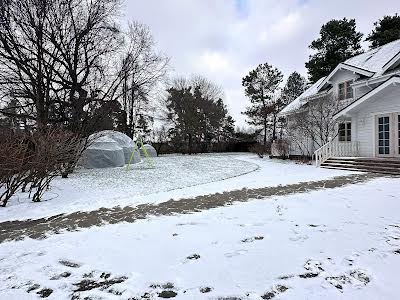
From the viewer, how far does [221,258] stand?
118 inches

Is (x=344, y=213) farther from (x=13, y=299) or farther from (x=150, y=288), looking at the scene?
(x=13, y=299)

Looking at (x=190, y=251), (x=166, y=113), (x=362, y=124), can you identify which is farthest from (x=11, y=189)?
(x=166, y=113)

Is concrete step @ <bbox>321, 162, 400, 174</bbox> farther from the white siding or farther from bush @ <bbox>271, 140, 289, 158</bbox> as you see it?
bush @ <bbox>271, 140, 289, 158</bbox>

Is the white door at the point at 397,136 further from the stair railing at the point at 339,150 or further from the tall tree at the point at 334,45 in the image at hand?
the tall tree at the point at 334,45

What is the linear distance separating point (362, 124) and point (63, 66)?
1769 cm

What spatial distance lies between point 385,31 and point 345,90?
1463cm

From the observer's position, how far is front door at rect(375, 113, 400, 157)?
11.5 metres

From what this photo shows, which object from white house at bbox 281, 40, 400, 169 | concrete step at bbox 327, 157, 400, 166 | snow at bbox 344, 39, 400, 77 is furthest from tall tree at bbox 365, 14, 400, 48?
concrete step at bbox 327, 157, 400, 166

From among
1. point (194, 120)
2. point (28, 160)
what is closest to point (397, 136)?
point (28, 160)

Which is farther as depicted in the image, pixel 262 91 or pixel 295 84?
pixel 295 84

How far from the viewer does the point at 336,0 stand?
41.4 ft

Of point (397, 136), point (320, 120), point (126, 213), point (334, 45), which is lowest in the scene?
point (126, 213)

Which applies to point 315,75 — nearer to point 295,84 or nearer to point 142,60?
point 295,84

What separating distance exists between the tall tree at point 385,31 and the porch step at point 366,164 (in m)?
18.8
